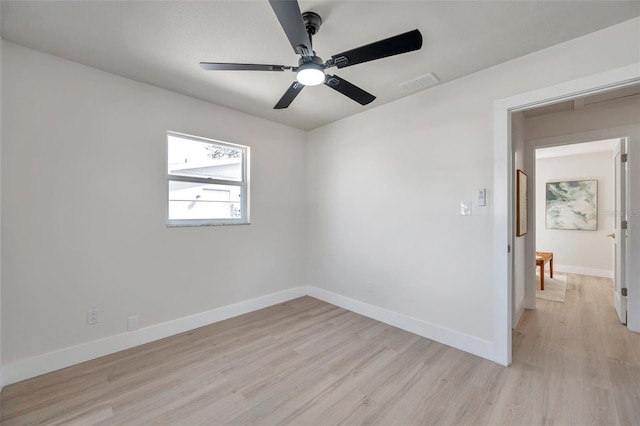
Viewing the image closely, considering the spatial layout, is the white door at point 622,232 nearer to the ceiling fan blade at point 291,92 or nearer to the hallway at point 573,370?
the hallway at point 573,370

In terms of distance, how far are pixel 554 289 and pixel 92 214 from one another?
631cm

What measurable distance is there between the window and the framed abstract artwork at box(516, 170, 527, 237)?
129 inches

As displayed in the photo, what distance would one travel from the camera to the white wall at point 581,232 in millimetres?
5043

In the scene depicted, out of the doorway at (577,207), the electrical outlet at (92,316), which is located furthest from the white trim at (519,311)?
the electrical outlet at (92,316)

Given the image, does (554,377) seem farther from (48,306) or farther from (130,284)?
(48,306)

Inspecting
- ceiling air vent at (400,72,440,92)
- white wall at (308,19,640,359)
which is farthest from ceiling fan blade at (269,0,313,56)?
white wall at (308,19,640,359)

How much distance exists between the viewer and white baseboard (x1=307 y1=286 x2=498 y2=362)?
2377mm

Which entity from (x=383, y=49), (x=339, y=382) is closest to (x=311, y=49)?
(x=383, y=49)

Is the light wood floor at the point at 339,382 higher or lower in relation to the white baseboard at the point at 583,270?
lower

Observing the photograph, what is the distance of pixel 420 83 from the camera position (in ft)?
8.49

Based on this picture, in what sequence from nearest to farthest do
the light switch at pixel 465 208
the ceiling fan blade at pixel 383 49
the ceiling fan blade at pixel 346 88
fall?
the ceiling fan blade at pixel 383 49 → the ceiling fan blade at pixel 346 88 → the light switch at pixel 465 208

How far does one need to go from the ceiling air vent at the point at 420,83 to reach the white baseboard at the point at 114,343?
3069 millimetres

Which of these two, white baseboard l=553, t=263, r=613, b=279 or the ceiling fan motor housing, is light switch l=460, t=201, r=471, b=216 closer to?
the ceiling fan motor housing

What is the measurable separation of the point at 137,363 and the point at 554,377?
11.2 ft
